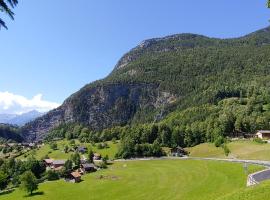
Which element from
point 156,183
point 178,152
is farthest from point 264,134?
point 156,183

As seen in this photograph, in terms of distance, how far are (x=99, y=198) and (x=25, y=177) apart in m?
32.2

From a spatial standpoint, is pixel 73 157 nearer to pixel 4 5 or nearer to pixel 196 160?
pixel 196 160

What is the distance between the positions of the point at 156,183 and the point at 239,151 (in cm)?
3802

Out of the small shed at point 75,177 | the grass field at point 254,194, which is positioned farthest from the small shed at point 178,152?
the grass field at point 254,194

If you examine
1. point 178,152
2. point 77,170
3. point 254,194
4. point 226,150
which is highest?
point 226,150

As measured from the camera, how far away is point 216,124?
16625 cm

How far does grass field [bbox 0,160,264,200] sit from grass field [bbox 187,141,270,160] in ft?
39.2

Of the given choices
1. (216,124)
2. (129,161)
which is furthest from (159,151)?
(216,124)

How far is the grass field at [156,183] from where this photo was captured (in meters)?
86.6

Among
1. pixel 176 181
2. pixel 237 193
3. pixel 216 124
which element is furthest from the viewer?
pixel 216 124

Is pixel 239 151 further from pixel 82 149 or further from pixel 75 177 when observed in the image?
pixel 82 149

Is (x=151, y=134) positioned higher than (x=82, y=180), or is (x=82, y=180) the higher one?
(x=151, y=134)

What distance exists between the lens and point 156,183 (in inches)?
4040

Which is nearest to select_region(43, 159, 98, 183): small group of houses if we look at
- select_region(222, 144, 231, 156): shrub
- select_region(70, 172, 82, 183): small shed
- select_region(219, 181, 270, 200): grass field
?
select_region(70, 172, 82, 183): small shed
